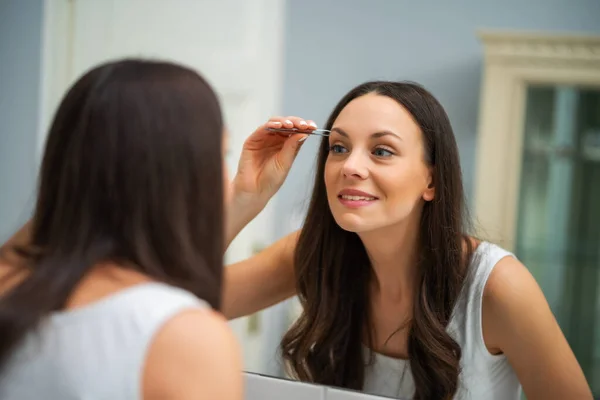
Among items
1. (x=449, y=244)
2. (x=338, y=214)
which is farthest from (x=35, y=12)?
(x=449, y=244)

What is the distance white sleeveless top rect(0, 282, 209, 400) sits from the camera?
454mm

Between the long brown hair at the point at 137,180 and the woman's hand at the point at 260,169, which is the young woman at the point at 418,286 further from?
the long brown hair at the point at 137,180

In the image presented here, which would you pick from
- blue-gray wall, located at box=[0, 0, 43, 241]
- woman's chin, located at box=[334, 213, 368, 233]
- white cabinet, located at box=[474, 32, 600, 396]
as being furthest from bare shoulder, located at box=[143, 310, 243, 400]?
blue-gray wall, located at box=[0, 0, 43, 241]

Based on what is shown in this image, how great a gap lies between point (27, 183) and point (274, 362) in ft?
2.01

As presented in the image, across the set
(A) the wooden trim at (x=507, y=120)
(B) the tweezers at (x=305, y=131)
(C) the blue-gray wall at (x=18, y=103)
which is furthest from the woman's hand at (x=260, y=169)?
(C) the blue-gray wall at (x=18, y=103)

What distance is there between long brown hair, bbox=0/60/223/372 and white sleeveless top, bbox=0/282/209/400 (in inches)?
0.9

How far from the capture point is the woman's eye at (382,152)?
76 centimetres

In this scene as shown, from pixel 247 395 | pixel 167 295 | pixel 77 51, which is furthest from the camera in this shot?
pixel 77 51

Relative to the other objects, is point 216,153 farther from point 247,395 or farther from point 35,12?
point 35,12

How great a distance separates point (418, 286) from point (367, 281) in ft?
0.26

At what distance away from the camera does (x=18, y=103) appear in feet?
4.04

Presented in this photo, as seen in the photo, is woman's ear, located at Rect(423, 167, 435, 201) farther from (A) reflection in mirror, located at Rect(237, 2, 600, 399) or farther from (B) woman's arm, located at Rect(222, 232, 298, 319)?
(B) woman's arm, located at Rect(222, 232, 298, 319)

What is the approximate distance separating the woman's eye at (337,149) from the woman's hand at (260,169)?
0.07m

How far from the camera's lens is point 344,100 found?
0.82 meters
